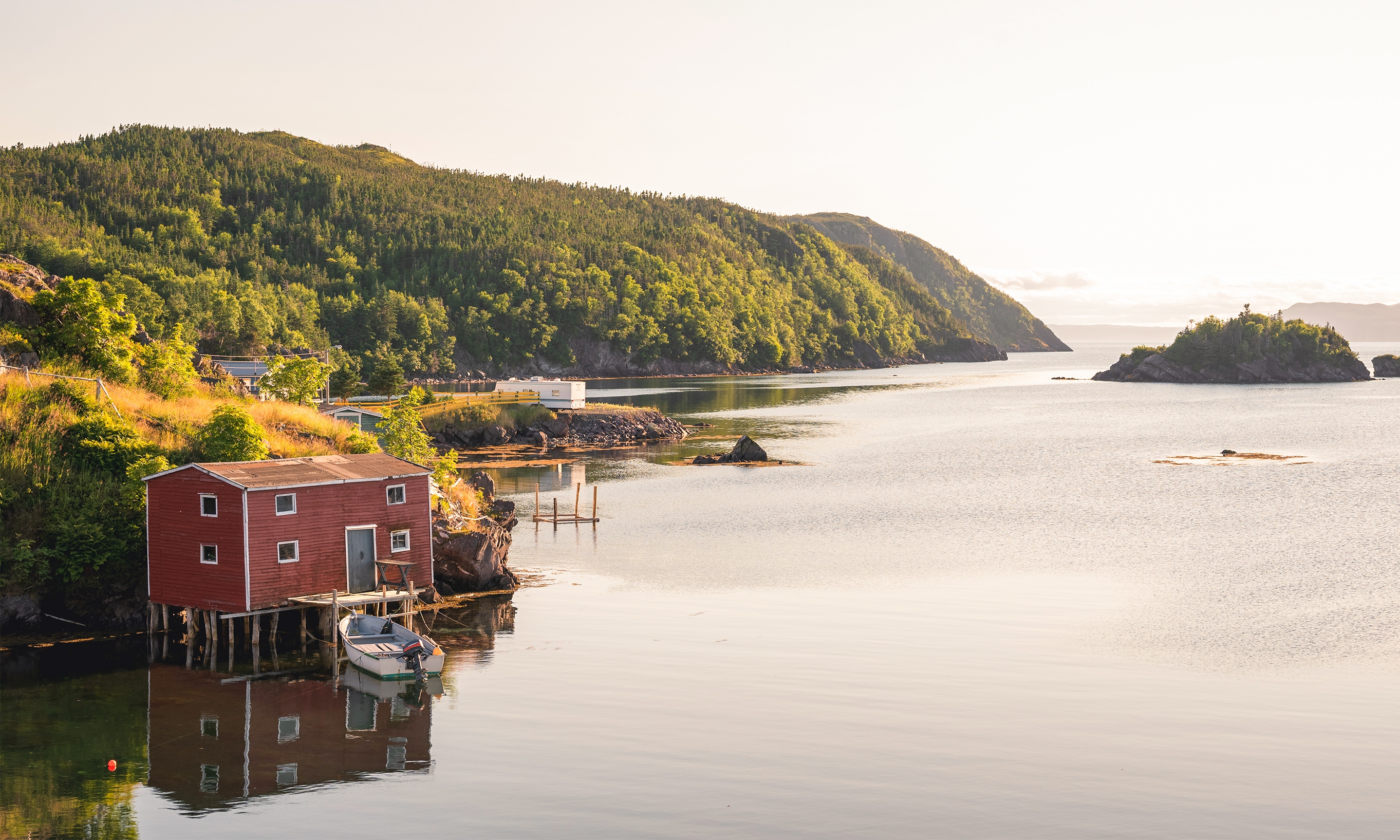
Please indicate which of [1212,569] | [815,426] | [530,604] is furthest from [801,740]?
[815,426]

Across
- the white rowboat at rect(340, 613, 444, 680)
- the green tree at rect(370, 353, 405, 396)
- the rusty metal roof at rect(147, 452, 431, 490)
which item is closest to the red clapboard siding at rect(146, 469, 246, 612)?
the rusty metal roof at rect(147, 452, 431, 490)

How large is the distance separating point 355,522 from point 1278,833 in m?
33.0

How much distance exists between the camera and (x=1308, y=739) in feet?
107

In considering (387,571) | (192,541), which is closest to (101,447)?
(192,541)

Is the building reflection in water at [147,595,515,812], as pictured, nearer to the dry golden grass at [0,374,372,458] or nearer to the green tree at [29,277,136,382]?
the dry golden grass at [0,374,372,458]

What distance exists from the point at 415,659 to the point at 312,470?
1029 centimetres

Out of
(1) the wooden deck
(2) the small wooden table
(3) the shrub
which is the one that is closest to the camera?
(1) the wooden deck

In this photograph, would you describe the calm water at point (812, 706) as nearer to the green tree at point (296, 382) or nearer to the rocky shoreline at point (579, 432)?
the green tree at point (296, 382)

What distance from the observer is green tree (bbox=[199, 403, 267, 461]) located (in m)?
49.0

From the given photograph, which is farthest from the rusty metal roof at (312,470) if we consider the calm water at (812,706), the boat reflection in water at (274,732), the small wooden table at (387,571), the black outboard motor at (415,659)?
the black outboard motor at (415,659)

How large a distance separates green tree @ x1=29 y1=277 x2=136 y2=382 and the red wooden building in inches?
719

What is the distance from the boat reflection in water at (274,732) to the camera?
29641 millimetres

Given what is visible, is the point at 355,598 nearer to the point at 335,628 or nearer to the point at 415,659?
the point at 335,628

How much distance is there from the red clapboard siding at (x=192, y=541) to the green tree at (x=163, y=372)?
18278 mm
